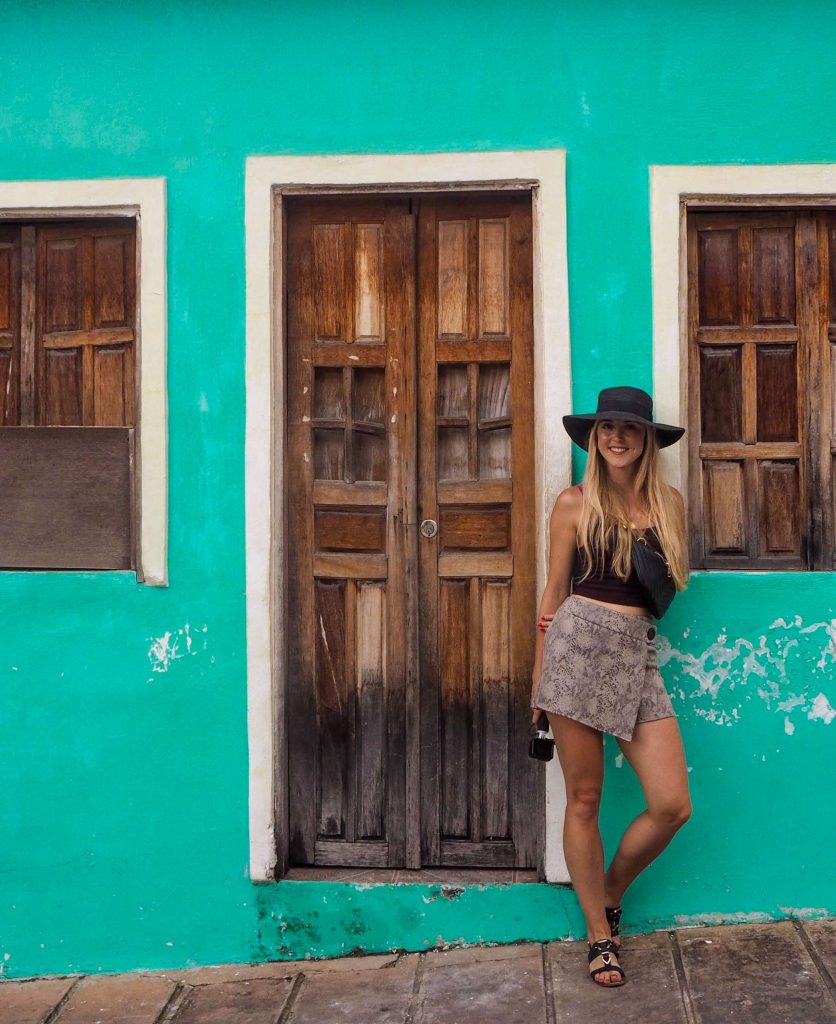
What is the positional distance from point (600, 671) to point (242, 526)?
1.43 meters

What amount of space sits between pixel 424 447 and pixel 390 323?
0.49m

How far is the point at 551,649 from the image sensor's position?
140 inches

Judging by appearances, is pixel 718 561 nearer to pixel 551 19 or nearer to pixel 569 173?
pixel 569 173

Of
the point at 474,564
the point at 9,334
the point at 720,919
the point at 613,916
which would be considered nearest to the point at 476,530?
the point at 474,564

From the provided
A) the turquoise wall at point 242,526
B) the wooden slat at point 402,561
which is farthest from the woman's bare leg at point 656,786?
the wooden slat at point 402,561

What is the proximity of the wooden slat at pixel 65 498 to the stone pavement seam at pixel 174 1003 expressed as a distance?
1570mm

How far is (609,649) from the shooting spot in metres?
3.50

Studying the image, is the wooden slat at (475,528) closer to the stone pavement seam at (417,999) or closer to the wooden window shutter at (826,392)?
the wooden window shutter at (826,392)

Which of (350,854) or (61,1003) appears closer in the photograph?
(61,1003)

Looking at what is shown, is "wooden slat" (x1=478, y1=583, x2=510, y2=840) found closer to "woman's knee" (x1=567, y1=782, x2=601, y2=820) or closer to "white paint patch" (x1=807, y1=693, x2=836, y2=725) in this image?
"woman's knee" (x1=567, y1=782, x2=601, y2=820)

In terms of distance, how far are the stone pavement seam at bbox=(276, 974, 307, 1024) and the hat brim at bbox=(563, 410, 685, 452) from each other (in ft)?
7.09

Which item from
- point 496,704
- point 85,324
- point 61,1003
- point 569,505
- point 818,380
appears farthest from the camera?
point 85,324

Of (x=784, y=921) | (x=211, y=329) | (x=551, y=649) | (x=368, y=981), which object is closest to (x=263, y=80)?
(x=211, y=329)

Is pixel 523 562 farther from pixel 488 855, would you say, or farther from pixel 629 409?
pixel 488 855
